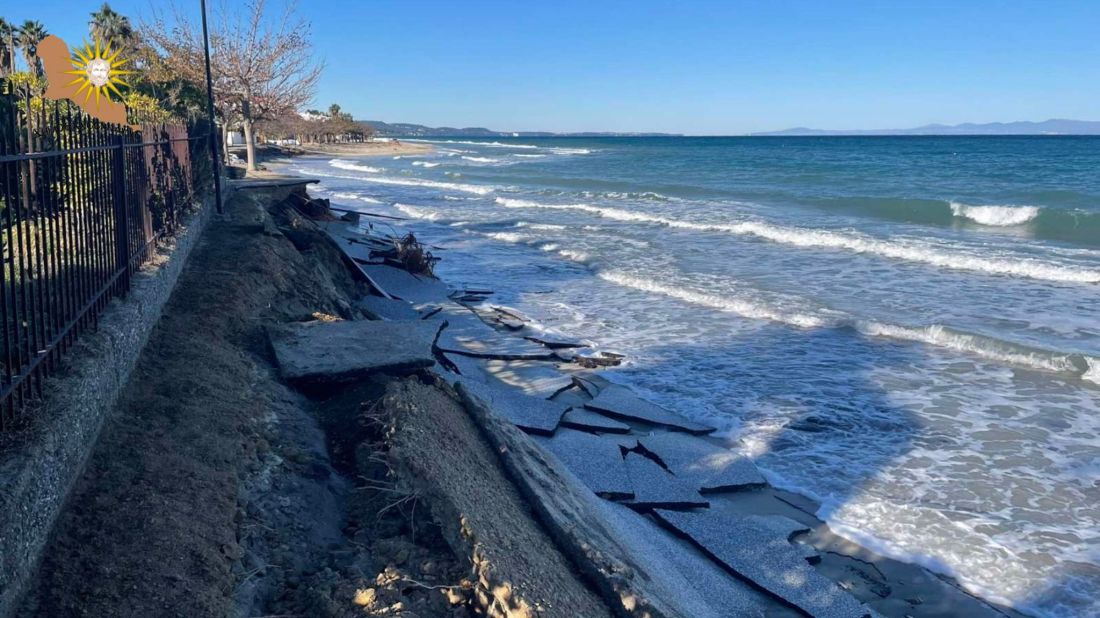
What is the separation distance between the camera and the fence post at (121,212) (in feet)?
17.5

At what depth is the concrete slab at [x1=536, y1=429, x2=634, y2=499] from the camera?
5898 millimetres

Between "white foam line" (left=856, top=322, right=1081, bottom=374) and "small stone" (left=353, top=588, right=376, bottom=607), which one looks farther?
"white foam line" (left=856, top=322, right=1081, bottom=374)

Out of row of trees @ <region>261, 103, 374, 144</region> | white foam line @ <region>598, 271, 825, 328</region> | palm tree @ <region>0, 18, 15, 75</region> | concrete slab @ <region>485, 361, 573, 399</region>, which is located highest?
row of trees @ <region>261, 103, 374, 144</region>

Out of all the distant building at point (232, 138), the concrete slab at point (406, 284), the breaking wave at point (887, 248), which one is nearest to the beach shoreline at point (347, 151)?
the distant building at point (232, 138)

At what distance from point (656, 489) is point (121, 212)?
443cm

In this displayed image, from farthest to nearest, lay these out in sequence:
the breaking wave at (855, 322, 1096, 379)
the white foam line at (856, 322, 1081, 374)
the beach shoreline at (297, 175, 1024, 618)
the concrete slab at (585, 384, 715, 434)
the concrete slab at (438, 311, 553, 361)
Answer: the white foam line at (856, 322, 1081, 374), the breaking wave at (855, 322, 1096, 379), the concrete slab at (438, 311, 553, 361), the concrete slab at (585, 384, 715, 434), the beach shoreline at (297, 175, 1024, 618)

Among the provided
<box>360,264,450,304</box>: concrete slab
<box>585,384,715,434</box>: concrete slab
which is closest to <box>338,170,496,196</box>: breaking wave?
<box>360,264,450,304</box>: concrete slab

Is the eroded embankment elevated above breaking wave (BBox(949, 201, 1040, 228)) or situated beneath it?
situated beneath

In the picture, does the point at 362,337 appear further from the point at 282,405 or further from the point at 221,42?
the point at 221,42

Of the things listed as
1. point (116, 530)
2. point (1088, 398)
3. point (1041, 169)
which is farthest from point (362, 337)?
point (1041, 169)

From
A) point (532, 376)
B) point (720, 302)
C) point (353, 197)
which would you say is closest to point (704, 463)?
point (532, 376)

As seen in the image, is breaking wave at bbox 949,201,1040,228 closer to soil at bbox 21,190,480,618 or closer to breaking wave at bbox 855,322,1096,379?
breaking wave at bbox 855,322,1096,379

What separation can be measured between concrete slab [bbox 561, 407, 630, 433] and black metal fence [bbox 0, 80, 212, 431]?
3846 millimetres

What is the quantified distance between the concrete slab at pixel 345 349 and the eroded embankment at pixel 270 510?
0.39 feet
